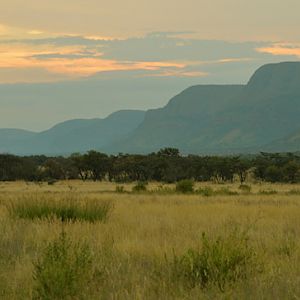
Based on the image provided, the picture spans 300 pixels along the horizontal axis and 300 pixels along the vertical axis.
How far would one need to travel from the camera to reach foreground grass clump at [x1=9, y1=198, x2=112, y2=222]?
13.3 metres

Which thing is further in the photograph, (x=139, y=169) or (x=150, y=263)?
(x=139, y=169)

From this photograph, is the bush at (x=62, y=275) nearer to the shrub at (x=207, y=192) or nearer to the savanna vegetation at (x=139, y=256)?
the savanna vegetation at (x=139, y=256)

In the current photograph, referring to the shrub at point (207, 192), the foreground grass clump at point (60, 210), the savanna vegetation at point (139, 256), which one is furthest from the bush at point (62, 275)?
the shrub at point (207, 192)

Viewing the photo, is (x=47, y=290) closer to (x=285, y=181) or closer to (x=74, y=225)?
(x=74, y=225)

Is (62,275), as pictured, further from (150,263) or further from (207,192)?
(207,192)

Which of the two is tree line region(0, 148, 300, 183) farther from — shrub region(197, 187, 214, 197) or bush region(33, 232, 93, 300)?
bush region(33, 232, 93, 300)

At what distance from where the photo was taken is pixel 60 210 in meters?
13.6

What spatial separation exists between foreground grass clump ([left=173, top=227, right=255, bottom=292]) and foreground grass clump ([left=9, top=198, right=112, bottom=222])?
590 cm

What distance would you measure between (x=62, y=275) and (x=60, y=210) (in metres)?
7.55

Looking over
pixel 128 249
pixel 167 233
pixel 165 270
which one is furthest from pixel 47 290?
pixel 167 233

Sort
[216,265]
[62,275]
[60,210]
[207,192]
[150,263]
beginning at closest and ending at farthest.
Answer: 1. [62,275]
2. [216,265]
3. [150,263]
4. [60,210]
5. [207,192]

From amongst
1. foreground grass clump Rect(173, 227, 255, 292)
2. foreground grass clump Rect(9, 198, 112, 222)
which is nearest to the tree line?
foreground grass clump Rect(9, 198, 112, 222)

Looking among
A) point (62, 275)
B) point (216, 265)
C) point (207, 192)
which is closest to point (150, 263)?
point (216, 265)

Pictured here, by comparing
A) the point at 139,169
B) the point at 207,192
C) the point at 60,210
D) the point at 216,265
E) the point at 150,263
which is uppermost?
the point at 216,265
